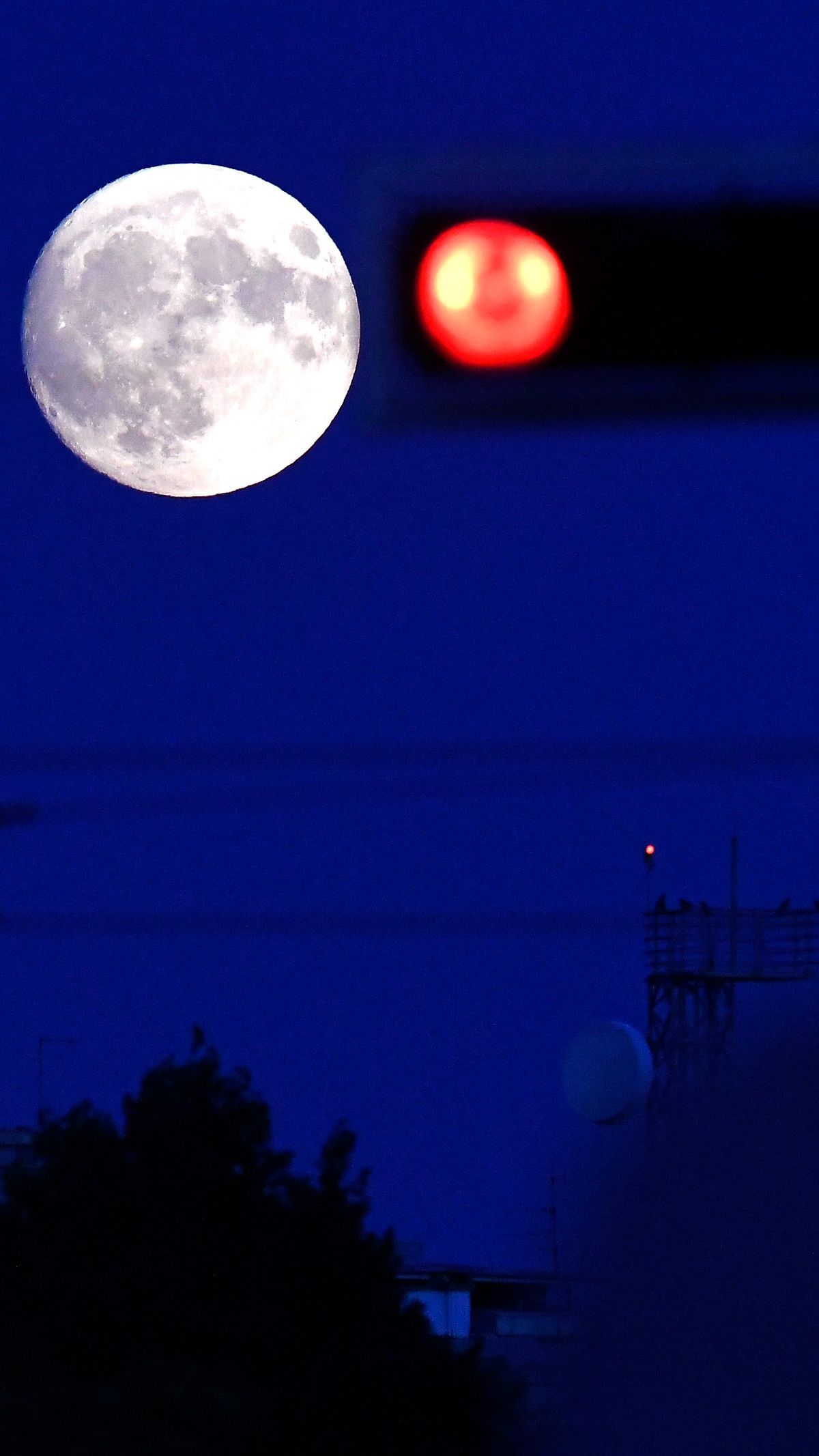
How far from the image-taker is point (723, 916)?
1635 inches

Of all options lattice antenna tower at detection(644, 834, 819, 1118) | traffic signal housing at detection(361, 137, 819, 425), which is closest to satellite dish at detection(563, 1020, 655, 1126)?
lattice antenna tower at detection(644, 834, 819, 1118)

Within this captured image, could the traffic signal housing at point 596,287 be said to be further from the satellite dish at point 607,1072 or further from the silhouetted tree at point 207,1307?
the satellite dish at point 607,1072

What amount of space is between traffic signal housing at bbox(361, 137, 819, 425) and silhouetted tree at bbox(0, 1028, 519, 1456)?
94.7ft

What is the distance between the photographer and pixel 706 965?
41031 millimetres

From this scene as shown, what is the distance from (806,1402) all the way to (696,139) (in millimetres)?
4020

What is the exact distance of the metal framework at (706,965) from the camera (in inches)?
1593

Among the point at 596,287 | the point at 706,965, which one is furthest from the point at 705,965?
the point at 596,287

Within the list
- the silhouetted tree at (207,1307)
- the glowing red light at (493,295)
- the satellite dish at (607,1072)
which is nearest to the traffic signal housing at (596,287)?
the glowing red light at (493,295)

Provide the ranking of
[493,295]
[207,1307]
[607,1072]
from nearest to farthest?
Answer: 1. [493,295]
2. [607,1072]
3. [207,1307]

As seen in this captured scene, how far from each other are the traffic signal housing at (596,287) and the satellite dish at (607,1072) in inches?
1208

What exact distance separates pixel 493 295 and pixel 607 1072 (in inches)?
1287

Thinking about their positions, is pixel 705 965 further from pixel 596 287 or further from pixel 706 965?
pixel 596 287

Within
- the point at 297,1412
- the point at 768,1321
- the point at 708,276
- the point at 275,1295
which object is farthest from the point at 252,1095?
the point at 708,276

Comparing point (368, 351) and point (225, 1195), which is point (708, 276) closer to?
point (368, 351)
